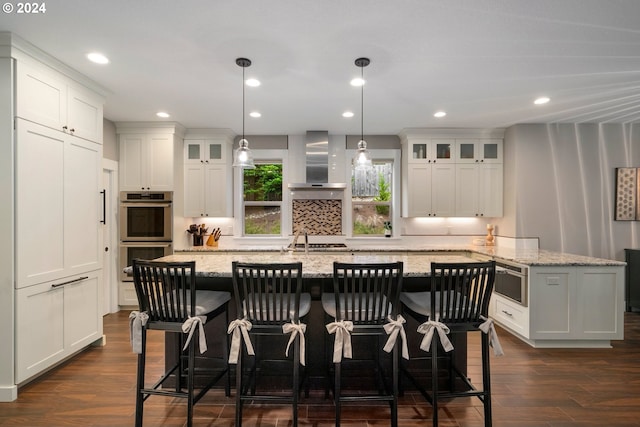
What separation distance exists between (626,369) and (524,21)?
3114 mm

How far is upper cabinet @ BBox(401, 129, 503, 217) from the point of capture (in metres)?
4.91

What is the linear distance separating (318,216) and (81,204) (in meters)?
3.15

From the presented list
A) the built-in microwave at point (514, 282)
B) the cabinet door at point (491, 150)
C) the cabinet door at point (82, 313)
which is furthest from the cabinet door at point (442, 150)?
the cabinet door at point (82, 313)

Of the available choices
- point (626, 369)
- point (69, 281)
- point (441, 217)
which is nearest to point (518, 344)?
point (626, 369)

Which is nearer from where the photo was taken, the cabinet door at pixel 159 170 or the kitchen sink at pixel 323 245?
the cabinet door at pixel 159 170

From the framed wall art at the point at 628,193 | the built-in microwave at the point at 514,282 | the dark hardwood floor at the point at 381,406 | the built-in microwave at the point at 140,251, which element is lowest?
the dark hardwood floor at the point at 381,406

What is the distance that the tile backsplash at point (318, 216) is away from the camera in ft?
17.3

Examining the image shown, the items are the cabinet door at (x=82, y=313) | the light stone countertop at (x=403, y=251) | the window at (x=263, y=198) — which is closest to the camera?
the cabinet door at (x=82, y=313)

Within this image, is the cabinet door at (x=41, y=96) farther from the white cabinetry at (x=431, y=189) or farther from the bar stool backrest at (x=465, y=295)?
the white cabinetry at (x=431, y=189)

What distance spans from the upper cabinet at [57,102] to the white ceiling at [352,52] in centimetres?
19

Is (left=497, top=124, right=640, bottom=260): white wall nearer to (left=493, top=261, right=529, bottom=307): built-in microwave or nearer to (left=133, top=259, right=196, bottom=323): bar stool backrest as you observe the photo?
(left=493, top=261, right=529, bottom=307): built-in microwave

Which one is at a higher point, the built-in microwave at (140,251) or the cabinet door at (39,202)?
the cabinet door at (39,202)

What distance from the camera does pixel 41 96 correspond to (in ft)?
8.71

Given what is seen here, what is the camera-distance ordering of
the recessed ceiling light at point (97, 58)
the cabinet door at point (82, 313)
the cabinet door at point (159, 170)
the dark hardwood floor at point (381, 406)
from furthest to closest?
the cabinet door at point (159, 170), the cabinet door at point (82, 313), the recessed ceiling light at point (97, 58), the dark hardwood floor at point (381, 406)
